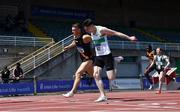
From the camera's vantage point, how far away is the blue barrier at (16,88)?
23.0 metres

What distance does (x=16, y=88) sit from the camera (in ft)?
77.5

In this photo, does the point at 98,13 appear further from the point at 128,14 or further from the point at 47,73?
the point at 47,73

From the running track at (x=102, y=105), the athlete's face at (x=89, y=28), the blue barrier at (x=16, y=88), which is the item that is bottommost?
the running track at (x=102, y=105)

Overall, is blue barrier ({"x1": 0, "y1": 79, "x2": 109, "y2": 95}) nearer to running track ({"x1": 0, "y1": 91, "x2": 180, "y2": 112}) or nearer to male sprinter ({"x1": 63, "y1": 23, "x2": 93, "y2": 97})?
running track ({"x1": 0, "y1": 91, "x2": 180, "y2": 112})

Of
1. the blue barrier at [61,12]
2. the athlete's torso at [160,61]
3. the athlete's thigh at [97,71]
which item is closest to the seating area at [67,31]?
the blue barrier at [61,12]

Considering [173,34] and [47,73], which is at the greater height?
[173,34]

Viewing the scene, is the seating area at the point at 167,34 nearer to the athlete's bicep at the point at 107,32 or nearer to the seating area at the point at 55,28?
the seating area at the point at 55,28

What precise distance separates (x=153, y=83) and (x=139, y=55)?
15242 mm

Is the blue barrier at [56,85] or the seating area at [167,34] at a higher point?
the seating area at [167,34]

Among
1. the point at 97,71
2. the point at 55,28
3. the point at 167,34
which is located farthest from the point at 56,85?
the point at 167,34

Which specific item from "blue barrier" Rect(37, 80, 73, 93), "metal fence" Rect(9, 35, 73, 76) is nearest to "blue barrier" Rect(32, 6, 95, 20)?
"metal fence" Rect(9, 35, 73, 76)

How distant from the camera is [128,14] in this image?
53969 millimetres

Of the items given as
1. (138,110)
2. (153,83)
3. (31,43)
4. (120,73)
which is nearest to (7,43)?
(31,43)

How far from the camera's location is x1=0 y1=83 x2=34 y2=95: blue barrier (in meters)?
23.0
